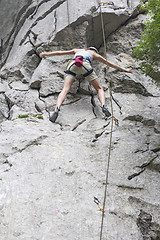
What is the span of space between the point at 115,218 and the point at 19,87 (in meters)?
5.37

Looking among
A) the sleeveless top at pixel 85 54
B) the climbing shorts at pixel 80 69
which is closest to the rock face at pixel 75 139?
the climbing shorts at pixel 80 69

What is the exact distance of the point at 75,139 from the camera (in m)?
4.89

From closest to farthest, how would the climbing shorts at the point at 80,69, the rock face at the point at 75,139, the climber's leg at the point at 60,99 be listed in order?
the rock face at the point at 75,139 < the climber's leg at the point at 60,99 < the climbing shorts at the point at 80,69

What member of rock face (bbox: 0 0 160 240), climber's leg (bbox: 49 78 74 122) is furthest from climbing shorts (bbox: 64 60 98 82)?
rock face (bbox: 0 0 160 240)

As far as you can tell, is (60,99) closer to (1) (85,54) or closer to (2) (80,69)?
(2) (80,69)

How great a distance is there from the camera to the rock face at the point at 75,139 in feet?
10.0

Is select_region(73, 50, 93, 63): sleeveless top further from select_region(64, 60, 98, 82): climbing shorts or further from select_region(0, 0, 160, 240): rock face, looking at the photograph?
select_region(0, 0, 160, 240): rock face

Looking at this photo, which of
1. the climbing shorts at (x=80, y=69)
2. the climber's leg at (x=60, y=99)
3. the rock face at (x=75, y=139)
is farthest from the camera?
the climbing shorts at (x=80, y=69)

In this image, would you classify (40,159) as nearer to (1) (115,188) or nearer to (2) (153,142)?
(1) (115,188)

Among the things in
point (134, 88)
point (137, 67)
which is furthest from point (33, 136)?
point (137, 67)

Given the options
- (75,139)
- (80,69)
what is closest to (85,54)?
(80,69)

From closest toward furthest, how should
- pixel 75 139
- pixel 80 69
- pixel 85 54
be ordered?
pixel 75 139, pixel 80 69, pixel 85 54

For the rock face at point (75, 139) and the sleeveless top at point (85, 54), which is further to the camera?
the sleeveless top at point (85, 54)

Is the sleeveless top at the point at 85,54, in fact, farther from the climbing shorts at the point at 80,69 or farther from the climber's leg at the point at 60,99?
the climber's leg at the point at 60,99
